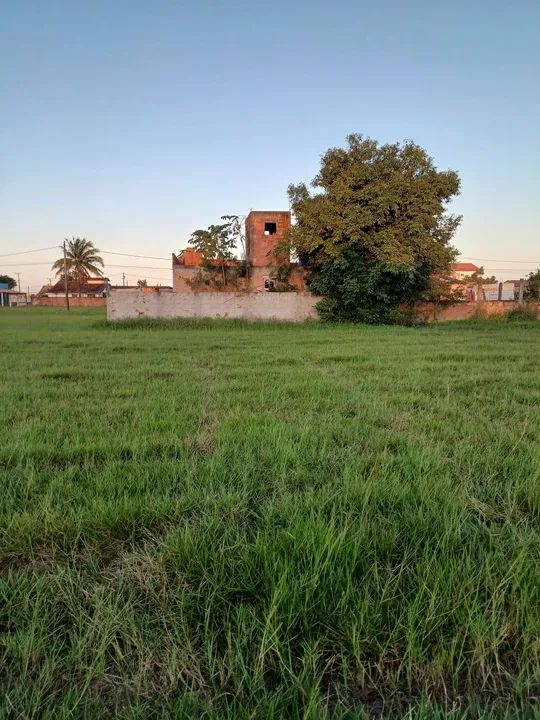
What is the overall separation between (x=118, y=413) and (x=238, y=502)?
2036 mm

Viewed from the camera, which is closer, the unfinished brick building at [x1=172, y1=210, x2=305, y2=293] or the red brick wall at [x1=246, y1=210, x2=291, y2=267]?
the unfinished brick building at [x1=172, y1=210, x2=305, y2=293]

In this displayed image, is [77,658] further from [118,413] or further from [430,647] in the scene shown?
[118,413]

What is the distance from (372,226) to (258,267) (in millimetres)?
6413

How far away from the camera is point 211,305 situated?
17.7m

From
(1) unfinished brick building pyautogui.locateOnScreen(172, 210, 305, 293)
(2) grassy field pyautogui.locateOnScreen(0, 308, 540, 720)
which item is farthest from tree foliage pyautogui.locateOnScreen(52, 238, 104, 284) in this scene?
(2) grassy field pyautogui.locateOnScreen(0, 308, 540, 720)

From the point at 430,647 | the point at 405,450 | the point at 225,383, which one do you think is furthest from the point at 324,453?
the point at 225,383

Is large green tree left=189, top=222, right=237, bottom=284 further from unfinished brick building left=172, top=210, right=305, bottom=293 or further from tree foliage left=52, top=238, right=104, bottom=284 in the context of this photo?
tree foliage left=52, top=238, right=104, bottom=284

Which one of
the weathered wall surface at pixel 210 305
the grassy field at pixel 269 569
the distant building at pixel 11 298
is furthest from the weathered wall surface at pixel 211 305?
the distant building at pixel 11 298

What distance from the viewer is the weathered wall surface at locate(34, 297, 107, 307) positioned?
47.0 m

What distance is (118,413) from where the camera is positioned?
11.4 ft

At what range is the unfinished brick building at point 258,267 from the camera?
1994 centimetres

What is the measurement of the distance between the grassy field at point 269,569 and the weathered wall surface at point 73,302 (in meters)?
48.4

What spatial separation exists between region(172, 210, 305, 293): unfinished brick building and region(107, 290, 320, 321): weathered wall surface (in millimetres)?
1053

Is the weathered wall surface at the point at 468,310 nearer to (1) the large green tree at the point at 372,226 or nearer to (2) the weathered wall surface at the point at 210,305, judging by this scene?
(1) the large green tree at the point at 372,226
